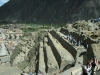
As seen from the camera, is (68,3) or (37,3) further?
(37,3)

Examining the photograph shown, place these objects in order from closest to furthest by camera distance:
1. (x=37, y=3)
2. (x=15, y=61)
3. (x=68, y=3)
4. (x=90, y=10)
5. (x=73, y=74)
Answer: (x=73, y=74), (x=15, y=61), (x=90, y=10), (x=68, y=3), (x=37, y=3)

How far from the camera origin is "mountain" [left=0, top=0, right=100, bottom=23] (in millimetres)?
106562

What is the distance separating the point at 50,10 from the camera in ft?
438

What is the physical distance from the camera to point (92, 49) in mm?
16328

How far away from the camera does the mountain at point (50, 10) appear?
107 meters

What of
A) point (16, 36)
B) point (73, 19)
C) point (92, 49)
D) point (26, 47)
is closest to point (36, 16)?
point (73, 19)

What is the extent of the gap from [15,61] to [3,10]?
15297cm

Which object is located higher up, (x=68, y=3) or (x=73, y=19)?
(x=68, y=3)

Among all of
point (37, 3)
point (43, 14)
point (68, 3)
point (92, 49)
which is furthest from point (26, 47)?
point (37, 3)

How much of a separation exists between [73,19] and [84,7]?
26.3 ft

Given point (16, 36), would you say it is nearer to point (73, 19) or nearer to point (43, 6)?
point (73, 19)

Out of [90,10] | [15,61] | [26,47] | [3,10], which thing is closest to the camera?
[15,61]

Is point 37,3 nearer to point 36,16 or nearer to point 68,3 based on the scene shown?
point 36,16

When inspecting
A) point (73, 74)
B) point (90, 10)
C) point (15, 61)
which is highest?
point (90, 10)
